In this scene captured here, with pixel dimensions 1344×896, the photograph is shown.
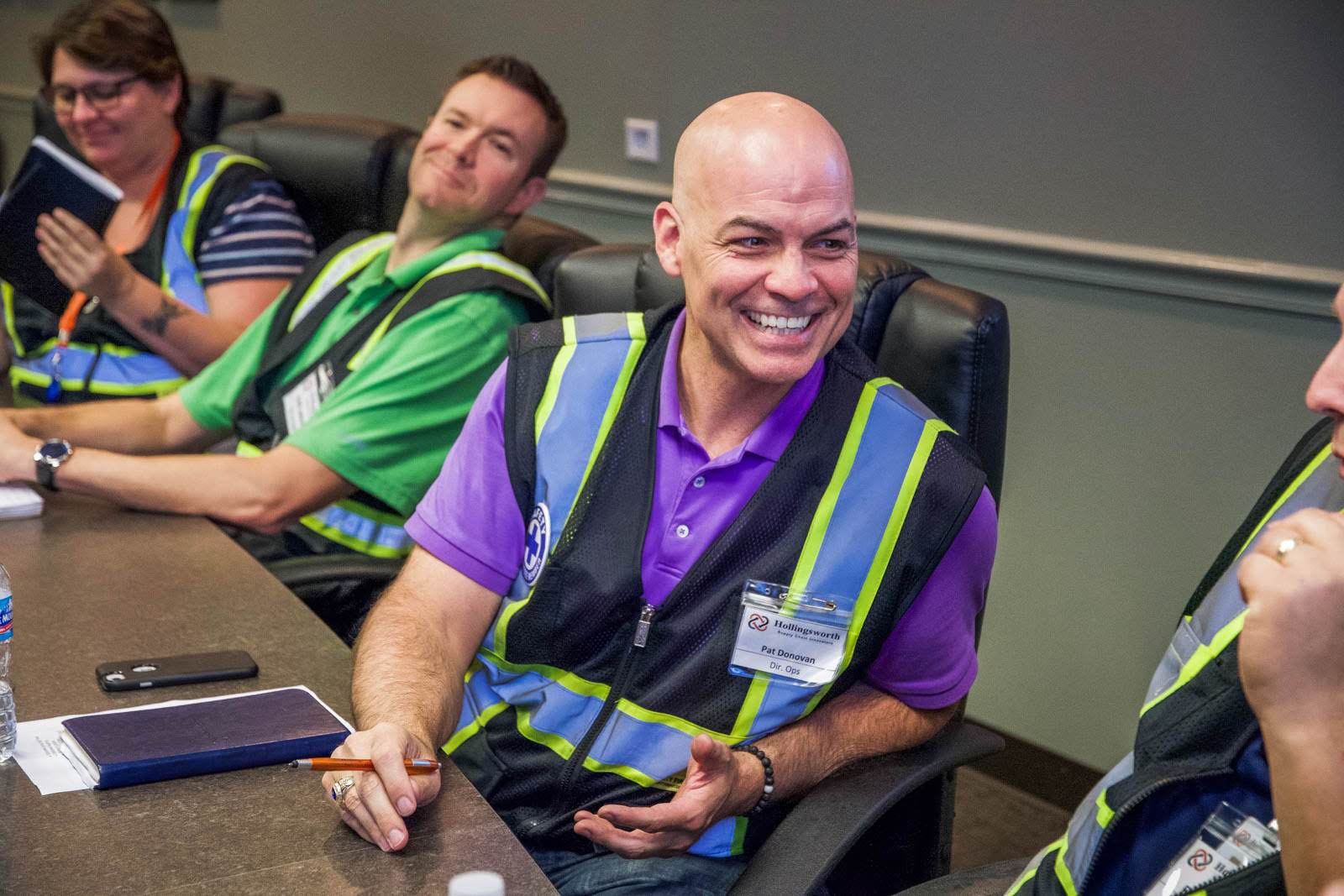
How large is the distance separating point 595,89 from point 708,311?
2250mm

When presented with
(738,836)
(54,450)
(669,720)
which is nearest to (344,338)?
(54,450)

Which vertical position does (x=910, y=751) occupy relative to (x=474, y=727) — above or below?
above

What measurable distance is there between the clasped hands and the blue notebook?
7 cm

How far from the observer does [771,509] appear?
1560 millimetres

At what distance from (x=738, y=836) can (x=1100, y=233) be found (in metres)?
1.59

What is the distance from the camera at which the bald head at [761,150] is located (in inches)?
61.5

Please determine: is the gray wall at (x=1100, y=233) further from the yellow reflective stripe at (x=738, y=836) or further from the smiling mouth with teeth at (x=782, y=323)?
the yellow reflective stripe at (x=738, y=836)

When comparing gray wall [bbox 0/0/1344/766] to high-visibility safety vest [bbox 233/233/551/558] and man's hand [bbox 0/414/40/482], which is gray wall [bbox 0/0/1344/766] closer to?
high-visibility safety vest [bbox 233/233/551/558]

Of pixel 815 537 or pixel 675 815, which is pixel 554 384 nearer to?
pixel 815 537

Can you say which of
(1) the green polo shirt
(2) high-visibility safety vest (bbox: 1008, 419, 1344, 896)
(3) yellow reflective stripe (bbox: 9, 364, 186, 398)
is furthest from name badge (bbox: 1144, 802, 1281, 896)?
(3) yellow reflective stripe (bbox: 9, 364, 186, 398)

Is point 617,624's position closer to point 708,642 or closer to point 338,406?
point 708,642

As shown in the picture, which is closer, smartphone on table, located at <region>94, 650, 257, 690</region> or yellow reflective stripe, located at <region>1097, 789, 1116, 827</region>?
yellow reflective stripe, located at <region>1097, 789, 1116, 827</region>

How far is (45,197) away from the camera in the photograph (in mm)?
2639

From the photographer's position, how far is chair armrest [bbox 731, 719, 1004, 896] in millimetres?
1345
